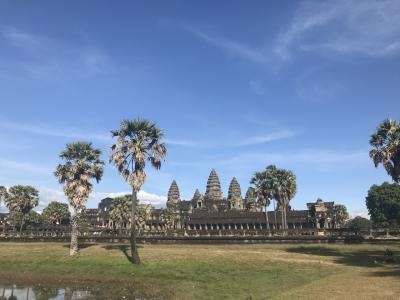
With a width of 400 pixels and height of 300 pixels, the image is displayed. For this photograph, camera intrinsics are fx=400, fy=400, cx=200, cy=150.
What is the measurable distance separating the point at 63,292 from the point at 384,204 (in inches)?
4377

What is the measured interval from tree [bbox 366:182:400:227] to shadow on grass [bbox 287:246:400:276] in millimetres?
80274

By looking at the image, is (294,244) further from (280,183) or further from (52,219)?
(52,219)

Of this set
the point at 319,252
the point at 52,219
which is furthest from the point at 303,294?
the point at 52,219

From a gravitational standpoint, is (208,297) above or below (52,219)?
below

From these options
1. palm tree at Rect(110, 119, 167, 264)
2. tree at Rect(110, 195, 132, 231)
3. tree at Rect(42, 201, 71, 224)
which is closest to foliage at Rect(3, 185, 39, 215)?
tree at Rect(110, 195, 132, 231)

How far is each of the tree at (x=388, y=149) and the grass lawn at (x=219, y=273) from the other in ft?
29.7

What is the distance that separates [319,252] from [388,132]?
15.0 m

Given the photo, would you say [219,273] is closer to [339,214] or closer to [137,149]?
[137,149]

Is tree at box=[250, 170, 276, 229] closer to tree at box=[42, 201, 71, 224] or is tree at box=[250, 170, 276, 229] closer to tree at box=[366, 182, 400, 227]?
tree at box=[366, 182, 400, 227]

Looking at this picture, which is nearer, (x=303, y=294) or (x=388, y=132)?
(x=303, y=294)

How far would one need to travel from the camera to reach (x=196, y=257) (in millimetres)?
38656

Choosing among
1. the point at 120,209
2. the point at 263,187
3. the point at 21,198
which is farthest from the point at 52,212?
the point at 263,187

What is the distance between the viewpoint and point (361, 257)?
1513 inches

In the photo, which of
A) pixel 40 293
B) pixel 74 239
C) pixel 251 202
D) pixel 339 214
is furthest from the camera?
pixel 251 202
